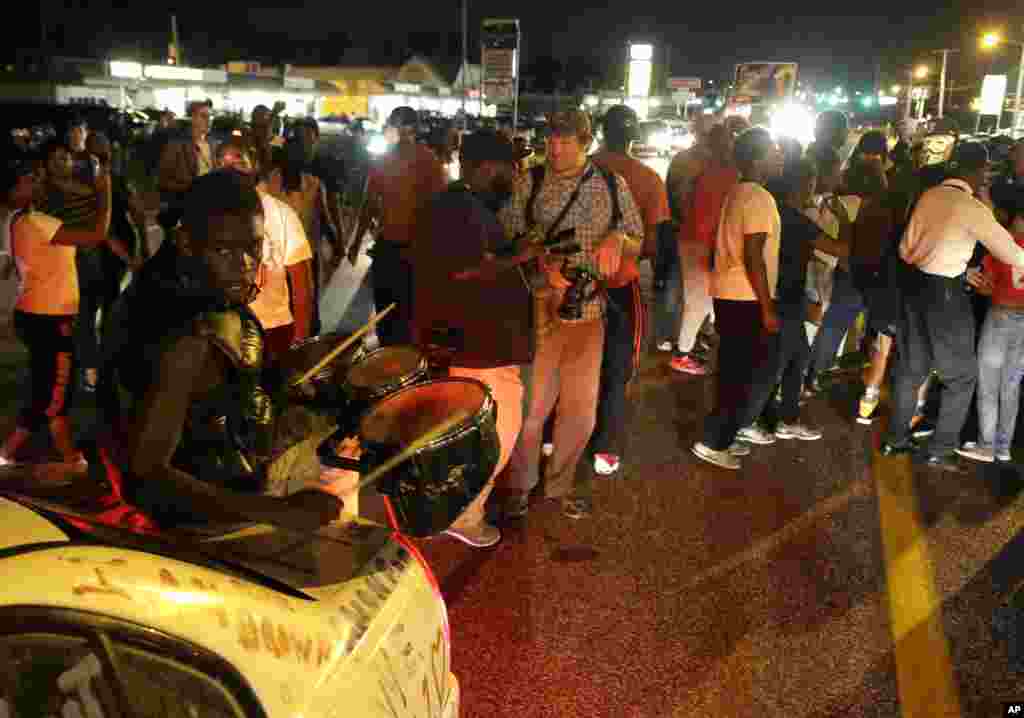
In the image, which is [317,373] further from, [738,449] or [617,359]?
[738,449]

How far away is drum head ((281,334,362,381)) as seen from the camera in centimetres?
256

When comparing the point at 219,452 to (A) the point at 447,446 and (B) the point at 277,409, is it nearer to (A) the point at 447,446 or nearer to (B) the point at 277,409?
(B) the point at 277,409

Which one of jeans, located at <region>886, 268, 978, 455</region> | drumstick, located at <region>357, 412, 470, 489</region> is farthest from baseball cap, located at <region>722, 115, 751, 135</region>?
drumstick, located at <region>357, 412, 470, 489</region>

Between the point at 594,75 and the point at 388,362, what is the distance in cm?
8898

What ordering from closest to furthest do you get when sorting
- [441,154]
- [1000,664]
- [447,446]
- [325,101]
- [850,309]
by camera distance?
[447,446], [1000,664], [850,309], [441,154], [325,101]

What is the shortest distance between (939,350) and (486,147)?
3062 millimetres

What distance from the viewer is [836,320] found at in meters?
6.51

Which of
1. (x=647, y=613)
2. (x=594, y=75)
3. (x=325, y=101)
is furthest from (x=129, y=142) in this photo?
(x=594, y=75)

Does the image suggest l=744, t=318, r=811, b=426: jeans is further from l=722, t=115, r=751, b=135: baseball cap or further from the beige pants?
l=722, t=115, r=751, b=135: baseball cap

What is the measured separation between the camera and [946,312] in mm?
5215

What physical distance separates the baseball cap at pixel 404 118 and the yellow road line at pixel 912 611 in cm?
434

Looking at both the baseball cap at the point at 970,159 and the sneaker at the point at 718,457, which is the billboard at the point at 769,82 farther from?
the sneaker at the point at 718,457

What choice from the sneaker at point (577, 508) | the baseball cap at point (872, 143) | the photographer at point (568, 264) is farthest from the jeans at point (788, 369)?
the baseball cap at point (872, 143)

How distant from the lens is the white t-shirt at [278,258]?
14.5ft
